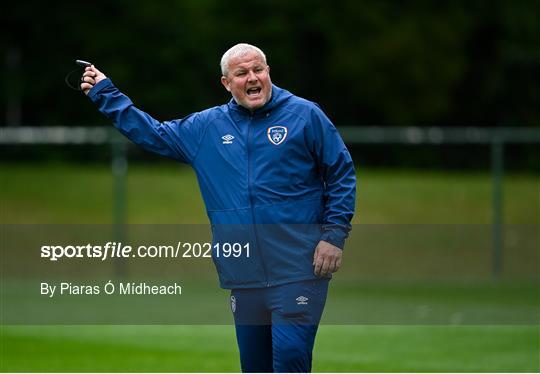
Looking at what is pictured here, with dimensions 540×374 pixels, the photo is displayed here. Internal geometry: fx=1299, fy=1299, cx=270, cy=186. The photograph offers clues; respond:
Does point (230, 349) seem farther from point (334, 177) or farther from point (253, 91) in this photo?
point (253, 91)

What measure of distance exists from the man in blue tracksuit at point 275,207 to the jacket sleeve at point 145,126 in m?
0.20

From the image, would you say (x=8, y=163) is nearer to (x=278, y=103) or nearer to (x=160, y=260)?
(x=160, y=260)

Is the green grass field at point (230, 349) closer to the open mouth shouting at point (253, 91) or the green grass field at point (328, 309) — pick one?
the green grass field at point (328, 309)

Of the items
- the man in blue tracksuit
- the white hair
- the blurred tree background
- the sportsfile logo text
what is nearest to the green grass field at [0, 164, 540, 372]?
the sportsfile logo text

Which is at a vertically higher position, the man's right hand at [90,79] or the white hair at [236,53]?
the white hair at [236,53]

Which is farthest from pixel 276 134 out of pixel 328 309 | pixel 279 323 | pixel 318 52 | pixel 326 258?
pixel 318 52

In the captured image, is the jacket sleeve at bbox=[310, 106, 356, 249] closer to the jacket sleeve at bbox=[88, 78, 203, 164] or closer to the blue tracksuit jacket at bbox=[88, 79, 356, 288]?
the blue tracksuit jacket at bbox=[88, 79, 356, 288]

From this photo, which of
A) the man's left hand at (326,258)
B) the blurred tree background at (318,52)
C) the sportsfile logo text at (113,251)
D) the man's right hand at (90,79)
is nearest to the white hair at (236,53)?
the man's right hand at (90,79)

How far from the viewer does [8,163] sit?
2247cm

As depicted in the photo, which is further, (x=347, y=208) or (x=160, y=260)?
(x=160, y=260)

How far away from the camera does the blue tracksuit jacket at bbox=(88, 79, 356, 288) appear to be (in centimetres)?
676

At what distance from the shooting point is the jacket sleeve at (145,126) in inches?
276

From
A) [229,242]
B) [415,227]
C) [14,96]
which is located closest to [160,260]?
[415,227]

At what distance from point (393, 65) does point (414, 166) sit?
22.3 metres
